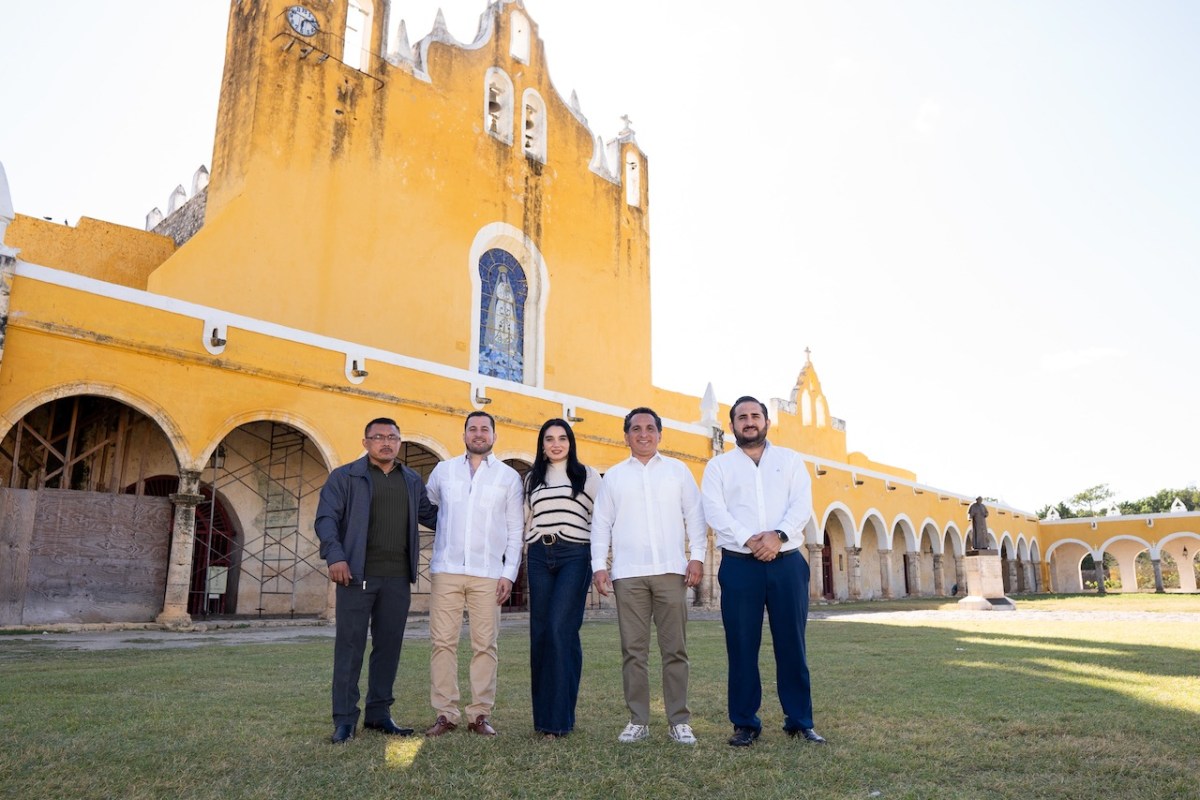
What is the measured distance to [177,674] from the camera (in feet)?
18.0

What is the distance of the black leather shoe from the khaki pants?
0.94 metres

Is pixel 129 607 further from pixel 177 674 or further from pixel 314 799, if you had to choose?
pixel 314 799

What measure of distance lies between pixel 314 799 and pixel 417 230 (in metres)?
13.5

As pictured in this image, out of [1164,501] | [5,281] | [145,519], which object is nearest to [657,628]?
[5,281]

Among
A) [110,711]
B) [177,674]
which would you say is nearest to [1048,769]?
[110,711]

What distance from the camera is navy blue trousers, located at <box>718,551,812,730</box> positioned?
350 centimetres

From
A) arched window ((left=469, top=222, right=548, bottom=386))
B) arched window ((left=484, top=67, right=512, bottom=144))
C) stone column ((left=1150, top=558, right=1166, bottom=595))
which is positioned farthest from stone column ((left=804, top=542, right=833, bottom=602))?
stone column ((left=1150, top=558, right=1166, bottom=595))

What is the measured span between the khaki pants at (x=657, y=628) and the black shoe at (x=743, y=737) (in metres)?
0.23

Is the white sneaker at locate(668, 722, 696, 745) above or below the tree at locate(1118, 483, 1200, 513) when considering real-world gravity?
below

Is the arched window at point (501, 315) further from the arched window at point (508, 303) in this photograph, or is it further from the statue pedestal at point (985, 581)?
the statue pedestal at point (985, 581)

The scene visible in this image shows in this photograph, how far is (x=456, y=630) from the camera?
3.88 metres

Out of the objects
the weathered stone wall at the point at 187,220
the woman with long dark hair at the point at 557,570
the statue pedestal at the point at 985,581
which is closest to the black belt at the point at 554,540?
the woman with long dark hair at the point at 557,570

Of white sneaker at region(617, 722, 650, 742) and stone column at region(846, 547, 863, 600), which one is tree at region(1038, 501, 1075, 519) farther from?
white sneaker at region(617, 722, 650, 742)

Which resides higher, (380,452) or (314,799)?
(380,452)
